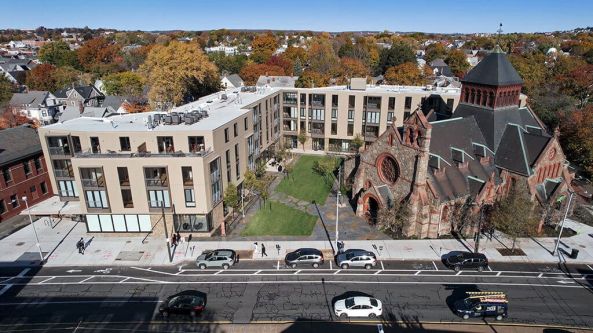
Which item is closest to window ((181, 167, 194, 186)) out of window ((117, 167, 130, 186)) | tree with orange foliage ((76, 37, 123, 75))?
window ((117, 167, 130, 186))

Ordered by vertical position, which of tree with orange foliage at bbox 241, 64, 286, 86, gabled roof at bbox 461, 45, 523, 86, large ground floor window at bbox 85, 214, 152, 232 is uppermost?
gabled roof at bbox 461, 45, 523, 86

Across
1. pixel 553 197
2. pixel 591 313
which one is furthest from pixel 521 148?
pixel 591 313

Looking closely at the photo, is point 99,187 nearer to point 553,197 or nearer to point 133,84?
point 553,197

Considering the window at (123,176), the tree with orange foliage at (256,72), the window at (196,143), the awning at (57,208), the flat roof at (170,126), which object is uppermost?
the tree with orange foliage at (256,72)

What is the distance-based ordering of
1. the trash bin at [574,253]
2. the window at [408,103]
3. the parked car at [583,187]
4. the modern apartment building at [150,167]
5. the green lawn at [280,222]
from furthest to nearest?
the window at [408,103] → the parked car at [583,187] → the green lawn at [280,222] → the modern apartment building at [150,167] → the trash bin at [574,253]

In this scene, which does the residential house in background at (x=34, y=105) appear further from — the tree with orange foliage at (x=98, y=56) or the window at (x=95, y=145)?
the window at (x=95, y=145)

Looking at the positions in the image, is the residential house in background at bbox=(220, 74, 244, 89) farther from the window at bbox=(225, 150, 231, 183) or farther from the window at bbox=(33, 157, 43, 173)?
the window at bbox=(225, 150, 231, 183)

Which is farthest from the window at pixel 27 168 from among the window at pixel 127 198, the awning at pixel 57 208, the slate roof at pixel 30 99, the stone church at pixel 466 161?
the slate roof at pixel 30 99
